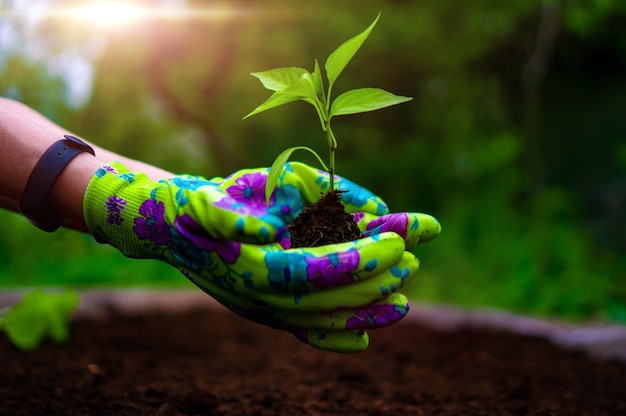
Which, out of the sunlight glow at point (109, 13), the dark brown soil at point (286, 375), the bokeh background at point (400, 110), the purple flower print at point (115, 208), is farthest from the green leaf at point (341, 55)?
the sunlight glow at point (109, 13)

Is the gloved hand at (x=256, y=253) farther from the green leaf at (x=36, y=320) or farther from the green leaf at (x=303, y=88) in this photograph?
the green leaf at (x=36, y=320)

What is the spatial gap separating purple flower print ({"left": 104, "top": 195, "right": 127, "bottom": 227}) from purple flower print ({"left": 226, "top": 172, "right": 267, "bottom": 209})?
216mm

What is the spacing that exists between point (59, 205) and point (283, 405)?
0.75 metres

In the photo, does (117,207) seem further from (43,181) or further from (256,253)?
(256,253)

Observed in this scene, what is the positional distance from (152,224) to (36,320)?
1.27 m

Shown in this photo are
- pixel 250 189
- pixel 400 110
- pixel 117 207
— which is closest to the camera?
pixel 117 207

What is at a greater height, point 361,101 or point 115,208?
point 361,101

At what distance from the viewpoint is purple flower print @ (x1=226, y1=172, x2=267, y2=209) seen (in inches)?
45.7

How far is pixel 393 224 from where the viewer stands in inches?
45.0

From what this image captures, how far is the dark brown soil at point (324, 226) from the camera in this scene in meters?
1.07

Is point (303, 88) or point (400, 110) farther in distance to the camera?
point (400, 110)

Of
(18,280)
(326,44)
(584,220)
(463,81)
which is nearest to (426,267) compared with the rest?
(584,220)

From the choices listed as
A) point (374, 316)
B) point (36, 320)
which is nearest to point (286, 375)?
point (374, 316)

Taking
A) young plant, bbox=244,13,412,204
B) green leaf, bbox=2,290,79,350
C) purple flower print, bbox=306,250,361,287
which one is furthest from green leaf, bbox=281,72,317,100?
green leaf, bbox=2,290,79,350
